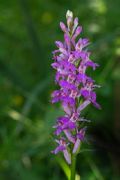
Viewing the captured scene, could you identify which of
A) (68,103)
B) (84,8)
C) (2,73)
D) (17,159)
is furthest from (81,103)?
(84,8)

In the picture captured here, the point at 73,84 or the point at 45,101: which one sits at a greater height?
the point at 45,101

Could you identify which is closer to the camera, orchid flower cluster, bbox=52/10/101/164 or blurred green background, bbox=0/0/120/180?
orchid flower cluster, bbox=52/10/101/164

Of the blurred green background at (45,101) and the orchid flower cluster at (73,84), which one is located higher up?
the blurred green background at (45,101)

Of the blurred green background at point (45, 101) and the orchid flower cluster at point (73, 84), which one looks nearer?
the orchid flower cluster at point (73, 84)

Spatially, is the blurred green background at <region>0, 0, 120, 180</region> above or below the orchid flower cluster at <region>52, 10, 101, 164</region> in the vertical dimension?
above

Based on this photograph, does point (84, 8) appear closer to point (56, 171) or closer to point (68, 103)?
point (56, 171)

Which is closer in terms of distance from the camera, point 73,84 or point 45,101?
point 73,84
